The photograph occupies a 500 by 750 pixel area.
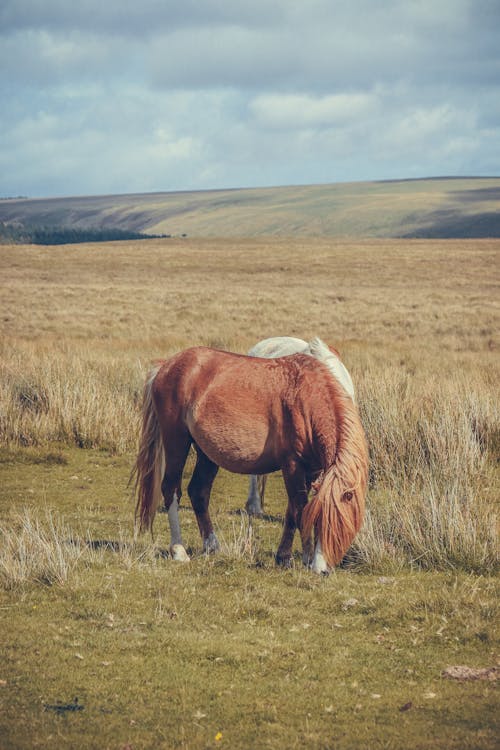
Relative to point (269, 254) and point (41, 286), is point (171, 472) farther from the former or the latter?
point (269, 254)

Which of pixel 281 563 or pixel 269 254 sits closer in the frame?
pixel 281 563

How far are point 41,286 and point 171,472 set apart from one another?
138 feet

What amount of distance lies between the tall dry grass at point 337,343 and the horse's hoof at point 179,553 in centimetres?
159

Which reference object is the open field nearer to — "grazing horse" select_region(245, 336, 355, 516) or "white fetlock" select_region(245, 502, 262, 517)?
"white fetlock" select_region(245, 502, 262, 517)

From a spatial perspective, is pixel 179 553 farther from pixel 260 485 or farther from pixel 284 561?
pixel 260 485

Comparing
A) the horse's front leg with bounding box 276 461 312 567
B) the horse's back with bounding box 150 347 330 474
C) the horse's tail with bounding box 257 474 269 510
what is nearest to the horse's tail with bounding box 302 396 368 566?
the horse's front leg with bounding box 276 461 312 567

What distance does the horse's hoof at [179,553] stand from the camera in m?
7.41

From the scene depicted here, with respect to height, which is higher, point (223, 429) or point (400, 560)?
point (223, 429)

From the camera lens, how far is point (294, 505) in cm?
702

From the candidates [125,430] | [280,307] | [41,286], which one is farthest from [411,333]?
[41,286]

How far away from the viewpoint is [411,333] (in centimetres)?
3178

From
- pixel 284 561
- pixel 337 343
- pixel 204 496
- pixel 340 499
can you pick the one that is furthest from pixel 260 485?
pixel 337 343

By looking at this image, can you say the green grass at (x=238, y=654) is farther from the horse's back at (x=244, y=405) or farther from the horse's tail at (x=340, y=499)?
the horse's back at (x=244, y=405)

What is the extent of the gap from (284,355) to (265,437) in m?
3.04
